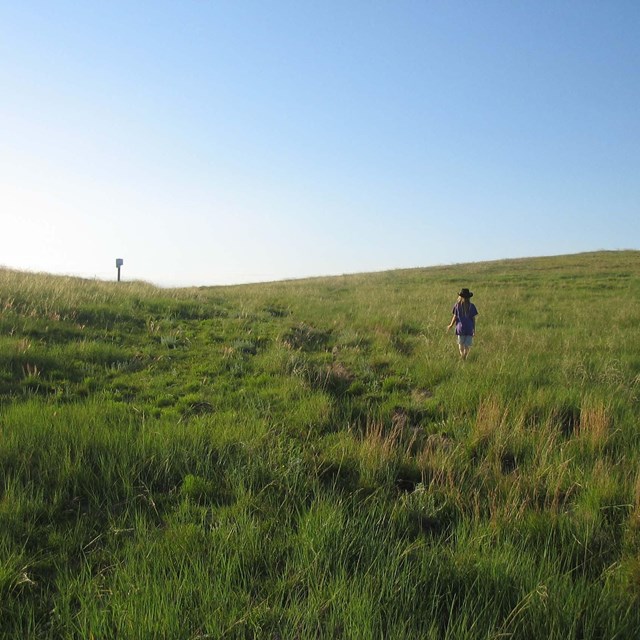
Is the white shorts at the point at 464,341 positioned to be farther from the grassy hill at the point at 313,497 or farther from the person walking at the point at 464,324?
the grassy hill at the point at 313,497

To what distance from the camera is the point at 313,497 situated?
3.62m

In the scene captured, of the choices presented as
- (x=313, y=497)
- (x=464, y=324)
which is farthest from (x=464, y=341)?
(x=313, y=497)

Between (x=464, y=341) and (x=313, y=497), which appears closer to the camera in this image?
(x=313, y=497)

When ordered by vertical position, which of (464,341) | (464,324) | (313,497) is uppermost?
(464,324)

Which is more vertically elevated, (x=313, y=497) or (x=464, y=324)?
(x=464, y=324)

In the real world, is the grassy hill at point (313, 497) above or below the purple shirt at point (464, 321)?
below

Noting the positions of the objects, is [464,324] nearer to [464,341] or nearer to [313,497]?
[464,341]

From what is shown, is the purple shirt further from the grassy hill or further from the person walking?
the grassy hill

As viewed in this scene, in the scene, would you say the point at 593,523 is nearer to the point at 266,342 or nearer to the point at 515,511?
the point at 515,511

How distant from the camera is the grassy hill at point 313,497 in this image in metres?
2.36

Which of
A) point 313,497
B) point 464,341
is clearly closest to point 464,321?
point 464,341

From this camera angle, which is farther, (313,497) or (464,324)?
(464,324)

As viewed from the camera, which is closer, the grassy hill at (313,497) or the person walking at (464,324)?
the grassy hill at (313,497)

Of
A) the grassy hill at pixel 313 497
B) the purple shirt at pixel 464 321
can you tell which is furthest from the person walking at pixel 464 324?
the grassy hill at pixel 313 497
